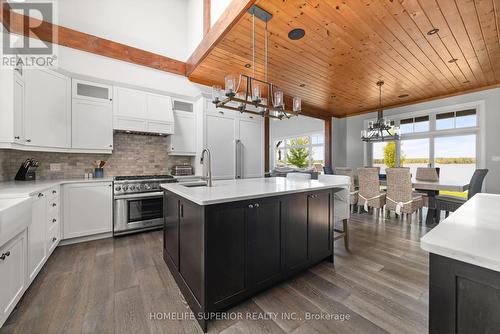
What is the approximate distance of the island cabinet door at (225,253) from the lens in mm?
1440

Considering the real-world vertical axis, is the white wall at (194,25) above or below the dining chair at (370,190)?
above

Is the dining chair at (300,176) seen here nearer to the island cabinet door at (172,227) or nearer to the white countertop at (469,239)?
the island cabinet door at (172,227)

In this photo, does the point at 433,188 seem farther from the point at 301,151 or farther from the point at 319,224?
the point at 301,151

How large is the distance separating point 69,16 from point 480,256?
4993mm

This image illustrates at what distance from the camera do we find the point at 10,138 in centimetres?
220

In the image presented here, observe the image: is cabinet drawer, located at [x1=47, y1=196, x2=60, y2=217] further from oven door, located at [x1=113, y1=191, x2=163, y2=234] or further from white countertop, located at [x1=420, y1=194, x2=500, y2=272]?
white countertop, located at [x1=420, y1=194, x2=500, y2=272]

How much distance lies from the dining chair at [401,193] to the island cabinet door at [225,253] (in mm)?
3288

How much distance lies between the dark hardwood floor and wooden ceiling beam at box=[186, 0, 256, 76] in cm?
283

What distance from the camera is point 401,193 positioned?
3.59m

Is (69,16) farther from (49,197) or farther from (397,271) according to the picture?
(397,271)

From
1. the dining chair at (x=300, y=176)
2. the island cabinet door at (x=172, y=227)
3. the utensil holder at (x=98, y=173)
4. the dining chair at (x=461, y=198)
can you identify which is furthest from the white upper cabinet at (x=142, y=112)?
the dining chair at (x=461, y=198)

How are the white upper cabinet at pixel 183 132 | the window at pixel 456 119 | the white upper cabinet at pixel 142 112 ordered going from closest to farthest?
the white upper cabinet at pixel 142 112
the white upper cabinet at pixel 183 132
the window at pixel 456 119

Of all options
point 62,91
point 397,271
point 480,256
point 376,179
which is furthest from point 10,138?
point 376,179

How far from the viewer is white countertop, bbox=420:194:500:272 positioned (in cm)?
57
